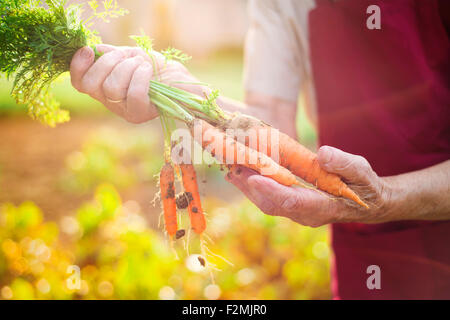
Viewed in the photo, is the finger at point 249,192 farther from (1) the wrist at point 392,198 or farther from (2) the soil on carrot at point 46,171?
(2) the soil on carrot at point 46,171

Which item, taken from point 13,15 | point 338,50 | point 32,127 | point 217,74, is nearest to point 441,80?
point 338,50

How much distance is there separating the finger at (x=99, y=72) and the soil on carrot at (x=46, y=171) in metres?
1.72

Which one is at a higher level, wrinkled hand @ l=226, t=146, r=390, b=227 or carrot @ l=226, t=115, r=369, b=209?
carrot @ l=226, t=115, r=369, b=209

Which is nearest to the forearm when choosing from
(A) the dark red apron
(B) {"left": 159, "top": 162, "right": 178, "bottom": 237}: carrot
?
(A) the dark red apron

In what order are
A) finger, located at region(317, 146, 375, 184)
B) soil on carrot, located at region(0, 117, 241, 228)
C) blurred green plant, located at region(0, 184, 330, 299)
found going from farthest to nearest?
1. soil on carrot, located at region(0, 117, 241, 228)
2. blurred green plant, located at region(0, 184, 330, 299)
3. finger, located at region(317, 146, 375, 184)

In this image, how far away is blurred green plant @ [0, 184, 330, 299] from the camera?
188 centimetres

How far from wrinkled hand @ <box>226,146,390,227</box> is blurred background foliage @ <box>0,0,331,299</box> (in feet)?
0.72

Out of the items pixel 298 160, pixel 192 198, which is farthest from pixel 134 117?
pixel 298 160

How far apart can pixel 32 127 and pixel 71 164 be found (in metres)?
1.73

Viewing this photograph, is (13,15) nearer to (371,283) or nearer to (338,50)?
(338,50)

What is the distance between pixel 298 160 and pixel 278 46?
2.39 ft

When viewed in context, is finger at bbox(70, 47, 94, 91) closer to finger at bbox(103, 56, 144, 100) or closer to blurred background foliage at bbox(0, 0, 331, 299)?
finger at bbox(103, 56, 144, 100)

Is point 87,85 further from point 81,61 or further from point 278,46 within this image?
point 278,46

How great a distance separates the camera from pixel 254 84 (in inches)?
67.8
